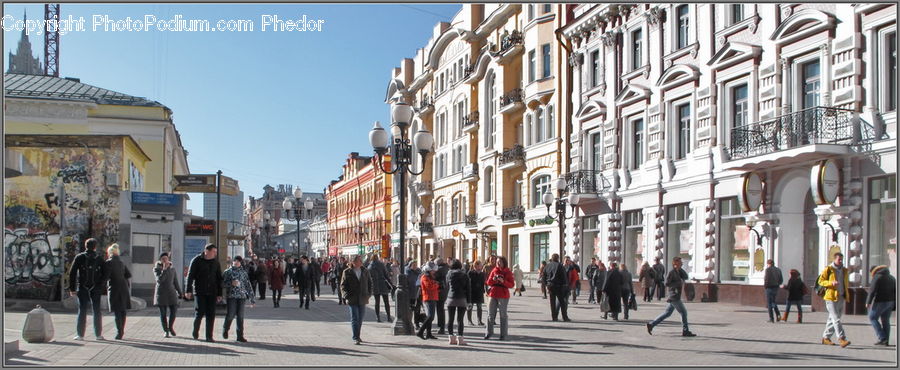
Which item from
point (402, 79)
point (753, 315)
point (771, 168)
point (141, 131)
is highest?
point (402, 79)

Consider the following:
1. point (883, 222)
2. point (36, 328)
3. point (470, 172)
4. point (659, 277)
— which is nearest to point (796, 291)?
A: point (883, 222)

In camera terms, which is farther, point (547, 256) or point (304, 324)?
point (547, 256)

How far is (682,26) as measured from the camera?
30766mm

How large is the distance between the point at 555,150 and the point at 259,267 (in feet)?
52.9

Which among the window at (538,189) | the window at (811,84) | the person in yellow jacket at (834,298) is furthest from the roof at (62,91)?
the person in yellow jacket at (834,298)

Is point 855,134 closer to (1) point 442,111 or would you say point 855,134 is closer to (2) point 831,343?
(2) point 831,343

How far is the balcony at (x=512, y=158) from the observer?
45.9 m

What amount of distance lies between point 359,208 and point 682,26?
60613 mm

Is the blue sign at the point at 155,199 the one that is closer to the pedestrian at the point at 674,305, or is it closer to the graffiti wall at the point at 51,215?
the graffiti wall at the point at 51,215

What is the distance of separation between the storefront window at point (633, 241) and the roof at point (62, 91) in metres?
23.0

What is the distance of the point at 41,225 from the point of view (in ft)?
77.0

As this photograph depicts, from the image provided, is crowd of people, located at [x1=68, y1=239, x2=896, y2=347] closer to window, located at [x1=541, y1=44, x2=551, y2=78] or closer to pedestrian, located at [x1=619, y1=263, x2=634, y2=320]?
pedestrian, located at [x1=619, y1=263, x2=634, y2=320]

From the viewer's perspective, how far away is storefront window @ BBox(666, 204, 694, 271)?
101ft

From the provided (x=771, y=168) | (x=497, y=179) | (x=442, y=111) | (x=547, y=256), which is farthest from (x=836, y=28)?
(x=442, y=111)
